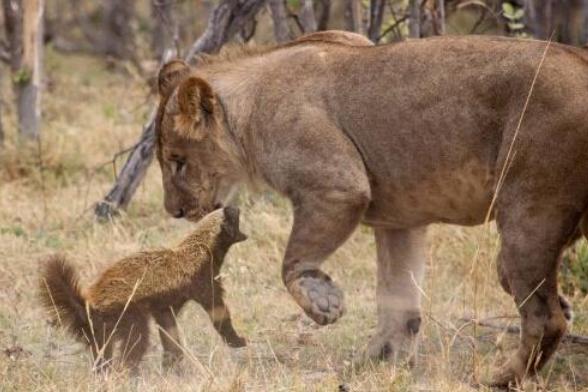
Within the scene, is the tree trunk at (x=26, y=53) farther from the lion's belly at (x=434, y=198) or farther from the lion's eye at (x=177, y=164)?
the lion's belly at (x=434, y=198)

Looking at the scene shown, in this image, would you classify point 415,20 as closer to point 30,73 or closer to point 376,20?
point 376,20

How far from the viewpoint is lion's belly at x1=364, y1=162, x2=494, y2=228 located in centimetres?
544

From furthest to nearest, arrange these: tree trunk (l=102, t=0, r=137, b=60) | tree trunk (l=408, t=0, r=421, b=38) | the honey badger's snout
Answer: tree trunk (l=102, t=0, r=137, b=60) → tree trunk (l=408, t=0, r=421, b=38) → the honey badger's snout

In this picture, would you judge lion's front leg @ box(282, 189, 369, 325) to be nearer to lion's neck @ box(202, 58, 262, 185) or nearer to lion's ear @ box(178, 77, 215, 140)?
lion's neck @ box(202, 58, 262, 185)

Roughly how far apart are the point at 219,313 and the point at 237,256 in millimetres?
2068

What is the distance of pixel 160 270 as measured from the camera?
5.80 meters

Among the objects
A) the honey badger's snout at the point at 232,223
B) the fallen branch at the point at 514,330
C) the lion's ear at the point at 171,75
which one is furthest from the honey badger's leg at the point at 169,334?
the fallen branch at the point at 514,330

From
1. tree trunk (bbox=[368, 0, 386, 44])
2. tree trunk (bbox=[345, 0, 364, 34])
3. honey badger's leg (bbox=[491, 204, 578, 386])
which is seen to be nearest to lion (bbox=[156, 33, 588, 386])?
honey badger's leg (bbox=[491, 204, 578, 386])

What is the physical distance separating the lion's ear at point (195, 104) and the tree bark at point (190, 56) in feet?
6.67

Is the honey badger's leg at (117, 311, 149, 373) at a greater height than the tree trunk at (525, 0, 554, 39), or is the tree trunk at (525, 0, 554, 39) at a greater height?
the tree trunk at (525, 0, 554, 39)

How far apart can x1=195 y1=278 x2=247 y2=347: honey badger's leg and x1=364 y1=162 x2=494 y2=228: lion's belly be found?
2.37 ft

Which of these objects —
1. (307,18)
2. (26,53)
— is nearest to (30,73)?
(26,53)

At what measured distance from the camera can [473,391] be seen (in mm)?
5379

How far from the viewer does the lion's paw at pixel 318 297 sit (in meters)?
5.45
